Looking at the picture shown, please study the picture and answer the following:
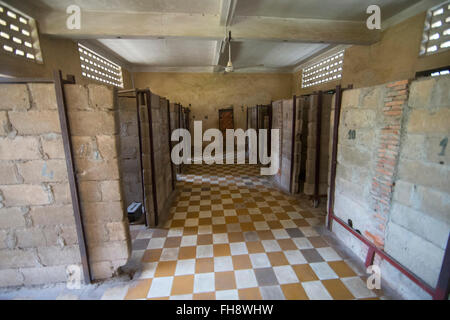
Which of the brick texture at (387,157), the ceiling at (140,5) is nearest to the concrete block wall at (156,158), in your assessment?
the ceiling at (140,5)

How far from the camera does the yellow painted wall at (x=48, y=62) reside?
3.53 m

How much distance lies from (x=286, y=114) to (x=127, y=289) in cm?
427

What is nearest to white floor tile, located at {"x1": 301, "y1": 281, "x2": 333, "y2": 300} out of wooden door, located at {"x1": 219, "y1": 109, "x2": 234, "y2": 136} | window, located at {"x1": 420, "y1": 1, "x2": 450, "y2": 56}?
window, located at {"x1": 420, "y1": 1, "x2": 450, "y2": 56}

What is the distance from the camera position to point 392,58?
4918 millimetres

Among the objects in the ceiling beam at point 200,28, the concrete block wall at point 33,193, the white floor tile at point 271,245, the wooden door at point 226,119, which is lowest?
the white floor tile at point 271,245

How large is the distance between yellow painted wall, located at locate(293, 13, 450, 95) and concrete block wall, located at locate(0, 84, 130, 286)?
609 cm

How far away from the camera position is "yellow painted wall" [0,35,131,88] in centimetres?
353

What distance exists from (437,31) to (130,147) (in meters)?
6.43

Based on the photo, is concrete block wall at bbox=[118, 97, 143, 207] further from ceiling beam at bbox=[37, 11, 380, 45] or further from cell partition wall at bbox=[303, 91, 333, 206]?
cell partition wall at bbox=[303, 91, 333, 206]

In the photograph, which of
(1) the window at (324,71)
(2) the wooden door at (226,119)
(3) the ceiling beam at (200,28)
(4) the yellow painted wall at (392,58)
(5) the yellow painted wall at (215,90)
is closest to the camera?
(4) the yellow painted wall at (392,58)

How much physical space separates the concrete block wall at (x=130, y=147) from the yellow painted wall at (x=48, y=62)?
157 centimetres

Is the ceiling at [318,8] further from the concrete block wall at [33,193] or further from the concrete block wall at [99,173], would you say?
the concrete block wall at [33,193]

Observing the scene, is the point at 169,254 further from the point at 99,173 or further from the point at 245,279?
the point at 99,173
